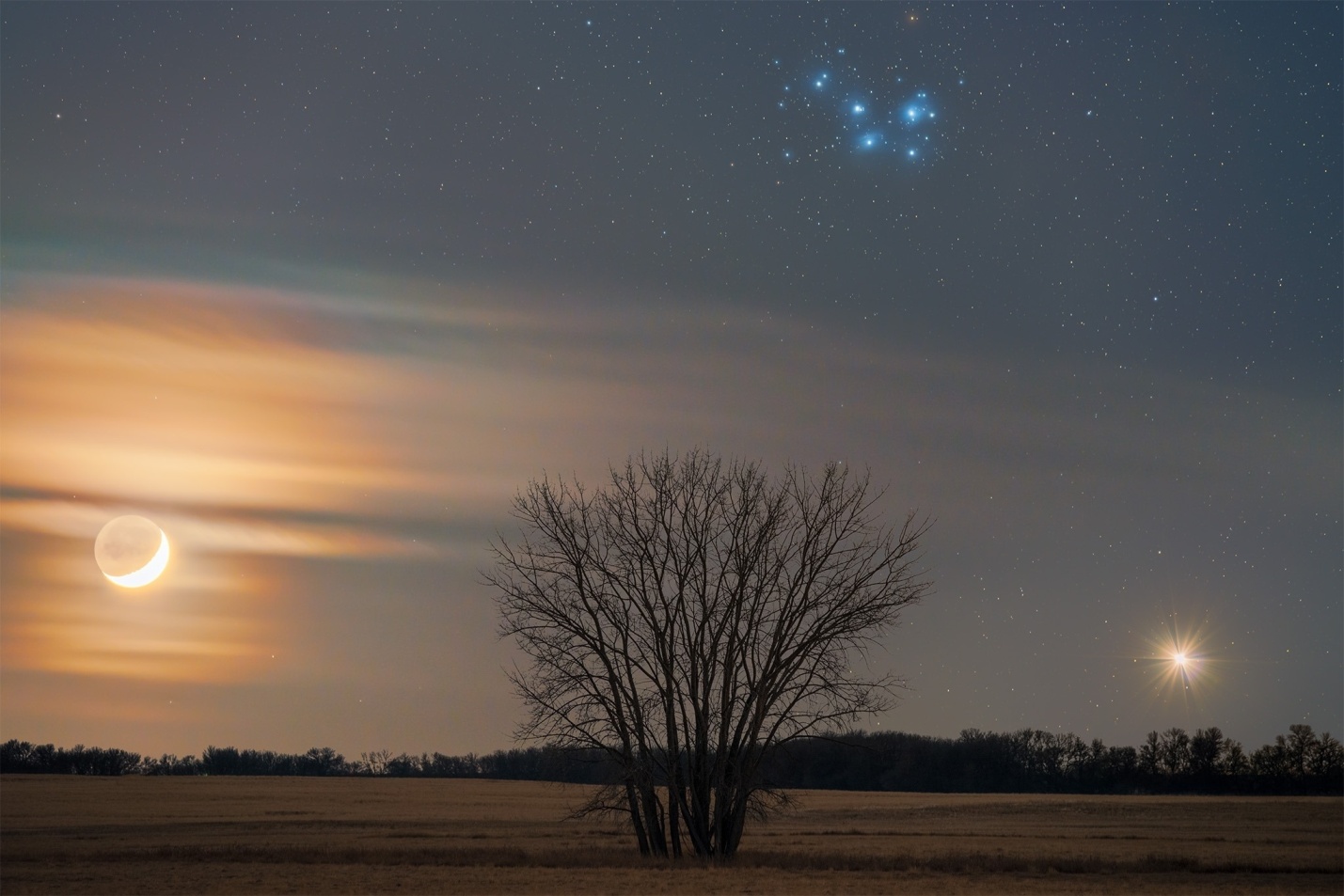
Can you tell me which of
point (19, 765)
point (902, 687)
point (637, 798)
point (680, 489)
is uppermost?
point (680, 489)

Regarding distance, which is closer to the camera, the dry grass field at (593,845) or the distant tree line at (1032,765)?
the dry grass field at (593,845)

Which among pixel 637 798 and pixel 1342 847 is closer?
pixel 637 798

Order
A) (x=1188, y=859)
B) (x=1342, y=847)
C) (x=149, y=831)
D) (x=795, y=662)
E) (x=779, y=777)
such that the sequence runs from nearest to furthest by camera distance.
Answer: (x=795, y=662), (x=1188, y=859), (x=779, y=777), (x=1342, y=847), (x=149, y=831)

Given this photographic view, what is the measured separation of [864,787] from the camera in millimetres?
146500

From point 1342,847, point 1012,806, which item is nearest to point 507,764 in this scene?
point 1012,806

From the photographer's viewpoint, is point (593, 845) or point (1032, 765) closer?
point (593, 845)

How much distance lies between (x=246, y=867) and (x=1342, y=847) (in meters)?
46.8

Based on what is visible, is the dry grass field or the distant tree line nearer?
the dry grass field

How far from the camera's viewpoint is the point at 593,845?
46812mm

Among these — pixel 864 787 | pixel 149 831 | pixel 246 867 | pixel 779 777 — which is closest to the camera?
pixel 246 867

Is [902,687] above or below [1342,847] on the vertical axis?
above

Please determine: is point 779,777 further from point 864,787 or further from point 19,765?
point 19,765

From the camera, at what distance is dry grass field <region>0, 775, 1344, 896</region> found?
28.7m

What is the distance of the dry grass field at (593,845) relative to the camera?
94.1 ft
